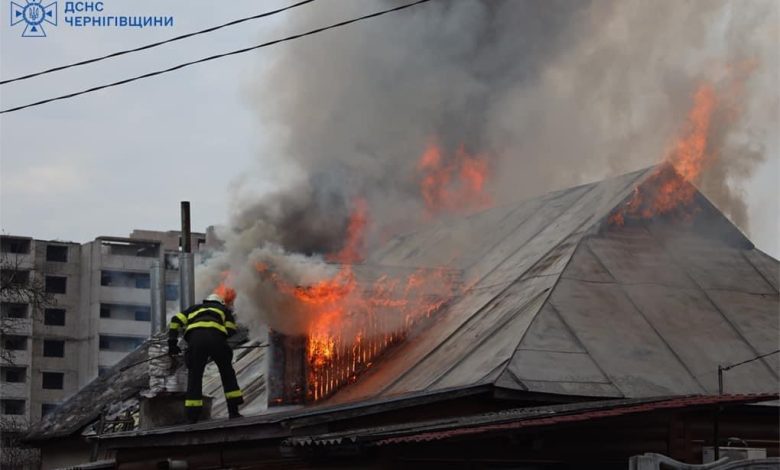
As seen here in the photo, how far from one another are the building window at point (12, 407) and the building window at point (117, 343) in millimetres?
7895

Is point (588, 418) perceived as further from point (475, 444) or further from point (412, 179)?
point (412, 179)

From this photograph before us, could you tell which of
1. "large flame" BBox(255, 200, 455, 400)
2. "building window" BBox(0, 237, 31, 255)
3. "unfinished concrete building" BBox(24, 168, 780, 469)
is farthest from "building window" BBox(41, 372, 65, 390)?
"large flame" BBox(255, 200, 455, 400)

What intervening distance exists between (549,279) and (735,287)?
3358 mm

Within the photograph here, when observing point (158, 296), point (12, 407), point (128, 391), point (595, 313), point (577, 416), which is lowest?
point (577, 416)

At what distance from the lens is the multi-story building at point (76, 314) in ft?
271

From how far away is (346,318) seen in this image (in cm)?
1986

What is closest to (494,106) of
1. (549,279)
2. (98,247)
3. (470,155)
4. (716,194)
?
(470,155)

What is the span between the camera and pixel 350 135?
23875mm

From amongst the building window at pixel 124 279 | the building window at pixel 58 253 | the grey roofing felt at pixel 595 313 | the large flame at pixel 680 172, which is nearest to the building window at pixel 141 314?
the building window at pixel 124 279

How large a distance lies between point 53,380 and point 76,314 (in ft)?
16.0

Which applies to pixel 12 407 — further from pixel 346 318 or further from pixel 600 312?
pixel 600 312

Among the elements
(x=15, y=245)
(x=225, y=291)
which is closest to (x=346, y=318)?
(x=225, y=291)

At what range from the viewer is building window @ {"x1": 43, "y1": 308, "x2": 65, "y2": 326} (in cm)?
8609

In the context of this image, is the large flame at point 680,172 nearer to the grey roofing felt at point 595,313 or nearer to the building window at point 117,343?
the grey roofing felt at point 595,313
